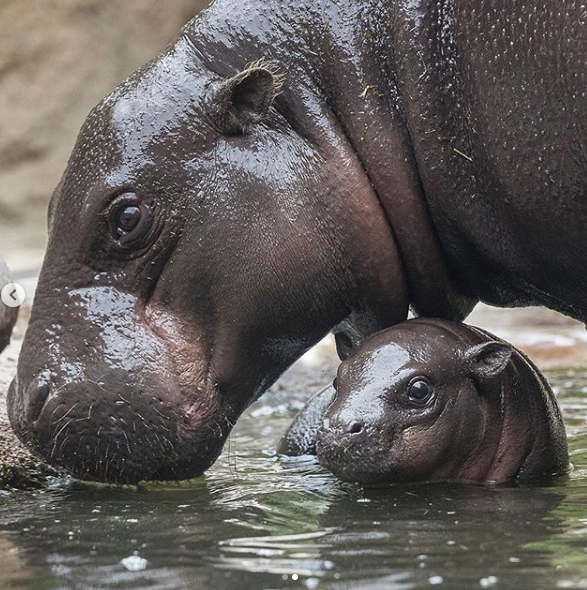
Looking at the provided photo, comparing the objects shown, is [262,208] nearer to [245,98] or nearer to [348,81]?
[245,98]

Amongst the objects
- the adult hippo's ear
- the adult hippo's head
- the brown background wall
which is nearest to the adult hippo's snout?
the adult hippo's head

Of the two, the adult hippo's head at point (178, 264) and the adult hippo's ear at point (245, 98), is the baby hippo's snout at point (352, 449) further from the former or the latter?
the adult hippo's ear at point (245, 98)

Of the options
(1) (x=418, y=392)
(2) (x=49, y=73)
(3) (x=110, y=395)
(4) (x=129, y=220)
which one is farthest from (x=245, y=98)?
(2) (x=49, y=73)

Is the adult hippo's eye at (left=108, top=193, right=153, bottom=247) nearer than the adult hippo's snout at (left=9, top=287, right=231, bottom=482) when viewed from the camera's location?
No

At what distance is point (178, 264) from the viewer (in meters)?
4.30

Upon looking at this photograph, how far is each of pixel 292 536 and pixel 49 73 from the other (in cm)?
1197

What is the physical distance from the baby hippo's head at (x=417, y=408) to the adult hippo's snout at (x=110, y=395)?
0.48m

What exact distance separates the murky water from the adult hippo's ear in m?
1.28

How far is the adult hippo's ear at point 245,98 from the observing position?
14.0 ft

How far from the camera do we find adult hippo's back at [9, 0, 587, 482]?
4168mm

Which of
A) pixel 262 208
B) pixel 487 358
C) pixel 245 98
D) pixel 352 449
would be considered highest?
pixel 245 98

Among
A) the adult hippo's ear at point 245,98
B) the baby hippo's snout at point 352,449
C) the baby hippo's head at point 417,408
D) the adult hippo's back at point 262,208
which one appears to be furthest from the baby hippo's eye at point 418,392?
the adult hippo's ear at point 245,98

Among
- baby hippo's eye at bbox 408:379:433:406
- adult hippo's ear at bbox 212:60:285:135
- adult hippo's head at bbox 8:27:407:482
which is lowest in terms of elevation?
baby hippo's eye at bbox 408:379:433:406

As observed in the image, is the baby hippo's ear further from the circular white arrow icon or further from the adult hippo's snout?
the circular white arrow icon
